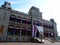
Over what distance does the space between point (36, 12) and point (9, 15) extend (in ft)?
44.8

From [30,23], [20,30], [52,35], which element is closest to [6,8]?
[20,30]

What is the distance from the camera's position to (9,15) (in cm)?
3103

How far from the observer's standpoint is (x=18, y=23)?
33.2 metres

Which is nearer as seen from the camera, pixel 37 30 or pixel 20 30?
pixel 20 30

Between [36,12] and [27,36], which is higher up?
[36,12]

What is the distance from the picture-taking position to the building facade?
2956 centimetres

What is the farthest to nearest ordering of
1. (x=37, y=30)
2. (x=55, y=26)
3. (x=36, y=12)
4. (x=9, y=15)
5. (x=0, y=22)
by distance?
(x=55, y=26)
(x=36, y=12)
(x=37, y=30)
(x=9, y=15)
(x=0, y=22)

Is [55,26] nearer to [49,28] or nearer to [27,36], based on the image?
[49,28]

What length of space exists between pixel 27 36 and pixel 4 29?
9.02 m

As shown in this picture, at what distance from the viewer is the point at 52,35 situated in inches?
1772

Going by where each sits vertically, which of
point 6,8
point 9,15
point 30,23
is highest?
point 6,8

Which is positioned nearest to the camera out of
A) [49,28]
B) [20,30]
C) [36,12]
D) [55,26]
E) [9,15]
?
[9,15]

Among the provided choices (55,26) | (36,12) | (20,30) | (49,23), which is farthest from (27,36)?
(55,26)

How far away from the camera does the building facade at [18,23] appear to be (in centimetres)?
2956
